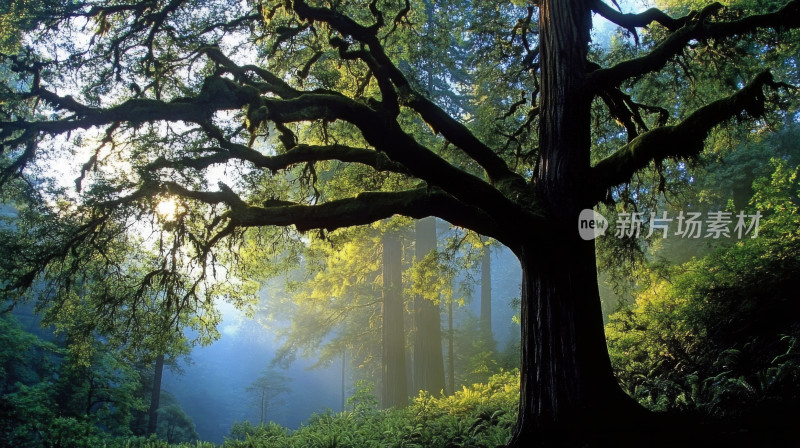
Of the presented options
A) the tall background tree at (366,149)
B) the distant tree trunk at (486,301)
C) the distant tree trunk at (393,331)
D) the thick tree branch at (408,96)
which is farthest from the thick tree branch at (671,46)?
the distant tree trunk at (486,301)

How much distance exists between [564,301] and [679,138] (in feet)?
7.24

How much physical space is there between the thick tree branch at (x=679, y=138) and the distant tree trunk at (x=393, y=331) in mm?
11932

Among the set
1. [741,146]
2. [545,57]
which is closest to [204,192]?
[545,57]

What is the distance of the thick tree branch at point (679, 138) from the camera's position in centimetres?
452

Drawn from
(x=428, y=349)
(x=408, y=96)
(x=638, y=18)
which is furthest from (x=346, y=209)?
(x=428, y=349)

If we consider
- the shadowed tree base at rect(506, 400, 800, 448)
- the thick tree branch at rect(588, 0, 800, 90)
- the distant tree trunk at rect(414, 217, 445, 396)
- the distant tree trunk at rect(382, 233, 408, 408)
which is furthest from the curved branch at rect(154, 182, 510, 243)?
the distant tree trunk at rect(382, 233, 408, 408)

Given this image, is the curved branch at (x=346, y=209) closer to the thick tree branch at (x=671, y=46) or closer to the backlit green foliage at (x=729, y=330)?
the thick tree branch at (x=671, y=46)

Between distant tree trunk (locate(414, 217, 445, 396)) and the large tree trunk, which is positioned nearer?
the large tree trunk

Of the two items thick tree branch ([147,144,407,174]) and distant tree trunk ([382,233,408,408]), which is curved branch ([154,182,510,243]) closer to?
thick tree branch ([147,144,407,174])

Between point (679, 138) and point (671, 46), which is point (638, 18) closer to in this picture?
point (671, 46)

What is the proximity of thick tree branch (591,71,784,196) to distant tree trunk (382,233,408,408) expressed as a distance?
11932 millimetres

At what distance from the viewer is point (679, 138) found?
480 cm

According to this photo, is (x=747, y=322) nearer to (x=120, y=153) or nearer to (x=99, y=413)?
(x=120, y=153)

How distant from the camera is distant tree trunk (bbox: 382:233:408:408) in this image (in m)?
15.5
